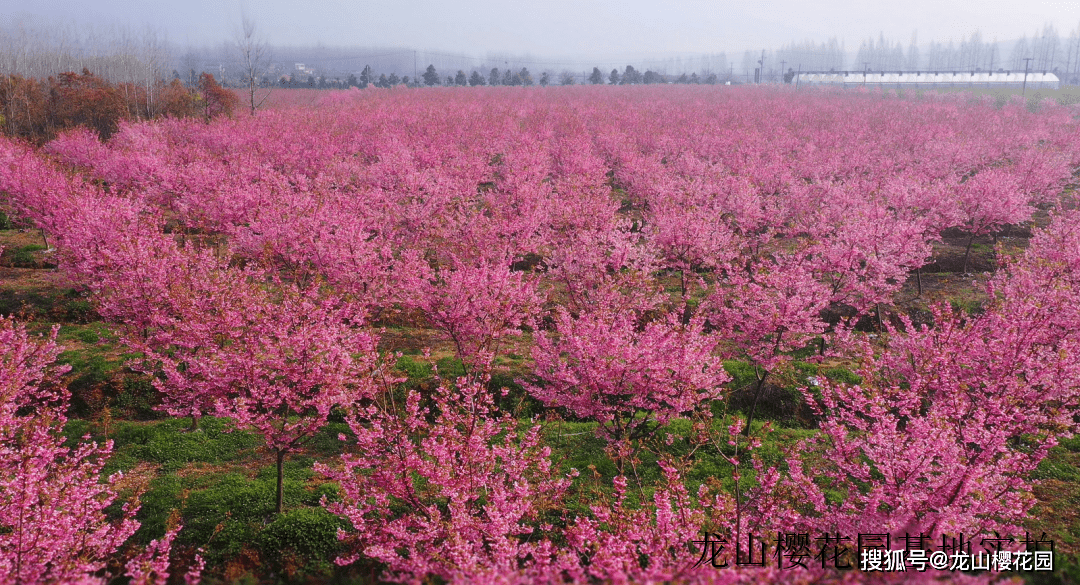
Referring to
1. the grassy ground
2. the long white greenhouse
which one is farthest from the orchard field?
the long white greenhouse

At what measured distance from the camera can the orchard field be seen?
24.1 feet

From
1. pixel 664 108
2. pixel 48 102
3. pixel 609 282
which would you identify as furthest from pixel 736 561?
pixel 664 108

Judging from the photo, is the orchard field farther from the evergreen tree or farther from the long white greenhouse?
the long white greenhouse

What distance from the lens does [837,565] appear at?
21.5ft

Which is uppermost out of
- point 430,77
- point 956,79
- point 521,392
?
point 956,79

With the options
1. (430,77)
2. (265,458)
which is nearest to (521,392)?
(265,458)

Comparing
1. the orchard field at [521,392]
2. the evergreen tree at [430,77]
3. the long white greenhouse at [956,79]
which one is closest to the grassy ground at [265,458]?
the orchard field at [521,392]

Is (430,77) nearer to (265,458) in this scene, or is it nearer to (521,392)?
(521,392)

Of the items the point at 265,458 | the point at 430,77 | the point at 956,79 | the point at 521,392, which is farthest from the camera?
the point at 956,79

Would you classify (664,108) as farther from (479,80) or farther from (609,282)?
(479,80)

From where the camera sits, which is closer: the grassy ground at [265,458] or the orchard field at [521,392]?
the orchard field at [521,392]

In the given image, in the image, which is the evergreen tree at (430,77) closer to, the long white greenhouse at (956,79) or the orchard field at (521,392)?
the long white greenhouse at (956,79)

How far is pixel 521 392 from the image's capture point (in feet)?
51.5

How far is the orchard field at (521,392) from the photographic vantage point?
24.1 ft
